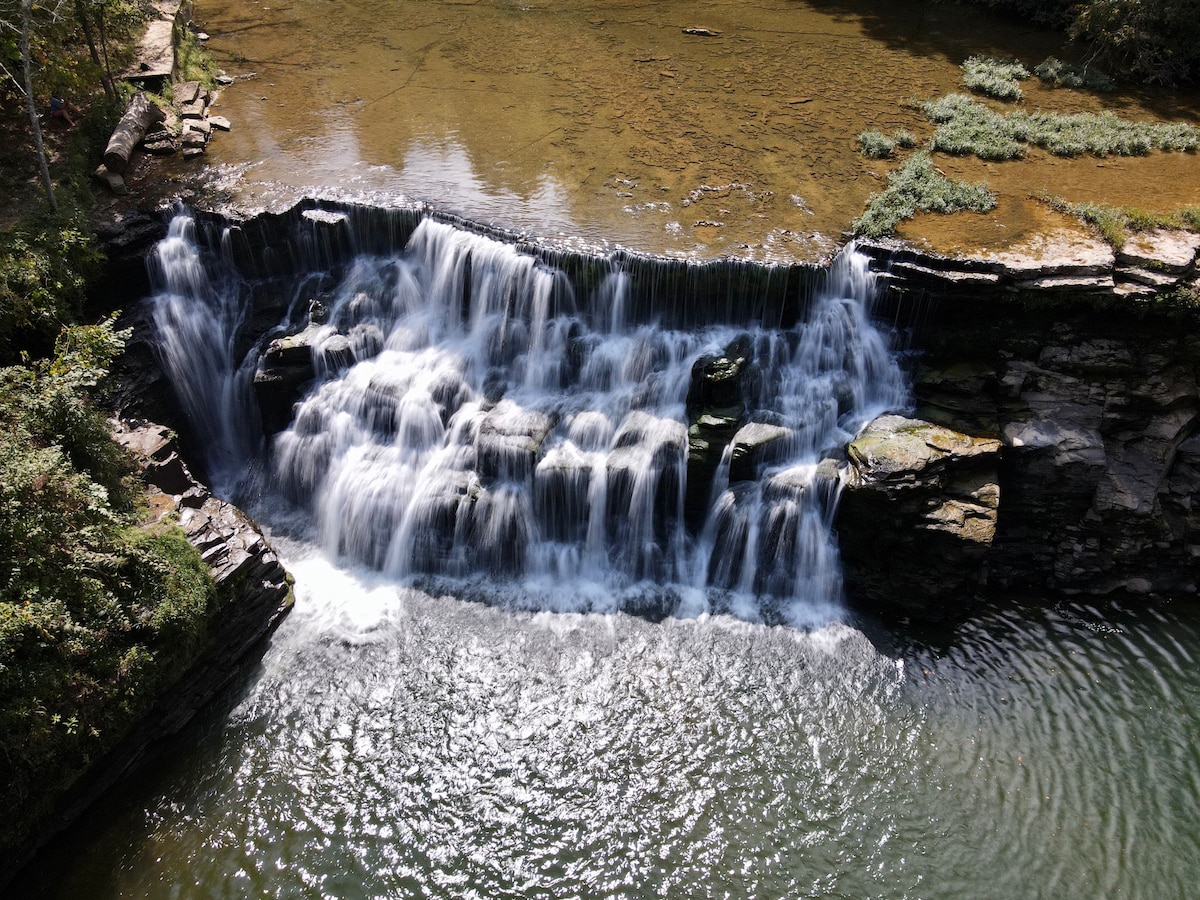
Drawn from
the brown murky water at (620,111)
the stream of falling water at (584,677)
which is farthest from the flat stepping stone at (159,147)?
the stream of falling water at (584,677)

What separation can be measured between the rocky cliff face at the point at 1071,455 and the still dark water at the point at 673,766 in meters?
0.84

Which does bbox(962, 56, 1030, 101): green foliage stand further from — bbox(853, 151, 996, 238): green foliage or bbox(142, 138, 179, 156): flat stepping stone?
bbox(142, 138, 179, 156): flat stepping stone

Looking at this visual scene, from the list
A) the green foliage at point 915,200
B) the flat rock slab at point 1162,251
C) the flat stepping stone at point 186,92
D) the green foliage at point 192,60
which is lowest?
the flat rock slab at point 1162,251

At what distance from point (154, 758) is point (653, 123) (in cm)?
1904

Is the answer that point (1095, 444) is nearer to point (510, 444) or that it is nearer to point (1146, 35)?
point (510, 444)

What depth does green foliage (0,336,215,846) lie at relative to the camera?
9.80m

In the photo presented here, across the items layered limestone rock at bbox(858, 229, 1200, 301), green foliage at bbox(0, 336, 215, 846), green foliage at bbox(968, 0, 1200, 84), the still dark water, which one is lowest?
the still dark water

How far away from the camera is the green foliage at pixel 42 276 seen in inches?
547

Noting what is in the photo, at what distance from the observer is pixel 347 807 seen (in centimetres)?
1117

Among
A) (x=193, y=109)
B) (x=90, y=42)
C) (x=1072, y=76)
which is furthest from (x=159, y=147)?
(x=1072, y=76)

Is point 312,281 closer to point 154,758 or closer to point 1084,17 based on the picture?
point 154,758

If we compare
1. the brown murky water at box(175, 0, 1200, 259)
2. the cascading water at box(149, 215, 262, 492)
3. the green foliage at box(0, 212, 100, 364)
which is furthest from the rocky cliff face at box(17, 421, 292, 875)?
the brown murky water at box(175, 0, 1200, 259)

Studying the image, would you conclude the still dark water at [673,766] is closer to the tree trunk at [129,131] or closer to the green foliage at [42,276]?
the green foliage at [42,276]

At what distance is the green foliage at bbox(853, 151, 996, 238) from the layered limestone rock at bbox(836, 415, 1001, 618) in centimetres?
499
